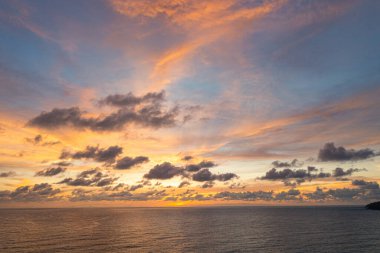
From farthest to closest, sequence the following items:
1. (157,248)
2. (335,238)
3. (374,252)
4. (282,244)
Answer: (335,238) < (282,244) < (157,248) < (374,252)

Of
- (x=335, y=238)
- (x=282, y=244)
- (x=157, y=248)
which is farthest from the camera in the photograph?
(x=335, y=238)

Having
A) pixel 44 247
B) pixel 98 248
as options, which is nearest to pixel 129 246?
pixel 98 248

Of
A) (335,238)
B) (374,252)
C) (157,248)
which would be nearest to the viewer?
(374,252)

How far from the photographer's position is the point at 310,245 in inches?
3622

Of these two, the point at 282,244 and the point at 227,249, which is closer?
the point at 227,249

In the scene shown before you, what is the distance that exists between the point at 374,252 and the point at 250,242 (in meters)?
32.7

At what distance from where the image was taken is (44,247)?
8694 centimetres

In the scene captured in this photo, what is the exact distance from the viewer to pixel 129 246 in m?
90.4

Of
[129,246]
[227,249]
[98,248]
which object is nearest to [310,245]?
[227,249]

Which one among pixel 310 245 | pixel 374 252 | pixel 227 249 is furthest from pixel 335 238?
pixel 227 249

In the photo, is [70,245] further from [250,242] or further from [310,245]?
[310,245]

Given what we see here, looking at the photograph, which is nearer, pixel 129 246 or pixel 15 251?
pixel 15 251

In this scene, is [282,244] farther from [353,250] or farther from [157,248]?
[157,248]

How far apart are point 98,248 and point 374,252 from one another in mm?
70494
